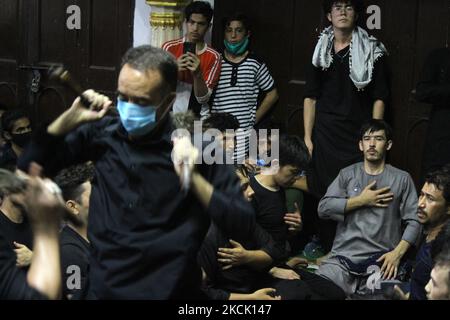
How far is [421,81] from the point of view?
6324 mm

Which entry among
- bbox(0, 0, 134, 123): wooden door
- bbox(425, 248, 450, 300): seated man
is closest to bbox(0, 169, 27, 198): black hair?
bbox(425, 248, 450, 300): seated man

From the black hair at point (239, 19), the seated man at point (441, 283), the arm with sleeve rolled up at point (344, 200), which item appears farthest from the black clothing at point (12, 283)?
the black hair at point (239, 19)

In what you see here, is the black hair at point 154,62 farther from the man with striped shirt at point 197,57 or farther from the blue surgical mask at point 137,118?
the man with striped shirt at point 197,57

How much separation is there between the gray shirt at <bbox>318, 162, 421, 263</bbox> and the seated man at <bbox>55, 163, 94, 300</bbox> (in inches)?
79.7

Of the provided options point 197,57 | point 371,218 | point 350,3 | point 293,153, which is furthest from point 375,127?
point 197,57

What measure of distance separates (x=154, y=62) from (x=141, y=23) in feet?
15.4

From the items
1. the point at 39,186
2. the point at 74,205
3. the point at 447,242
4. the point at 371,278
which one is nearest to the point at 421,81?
the point at 371,278

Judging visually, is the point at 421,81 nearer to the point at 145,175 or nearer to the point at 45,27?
the point at 145,175

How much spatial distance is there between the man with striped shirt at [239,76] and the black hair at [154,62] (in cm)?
359

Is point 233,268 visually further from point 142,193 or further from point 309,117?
point 309,117

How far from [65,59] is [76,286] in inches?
183

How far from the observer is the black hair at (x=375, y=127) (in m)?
6.20

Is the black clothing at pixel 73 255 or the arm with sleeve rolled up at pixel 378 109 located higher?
the arm with sleeve rolled up at pixel 378 109

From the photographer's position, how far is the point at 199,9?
23.2ft
